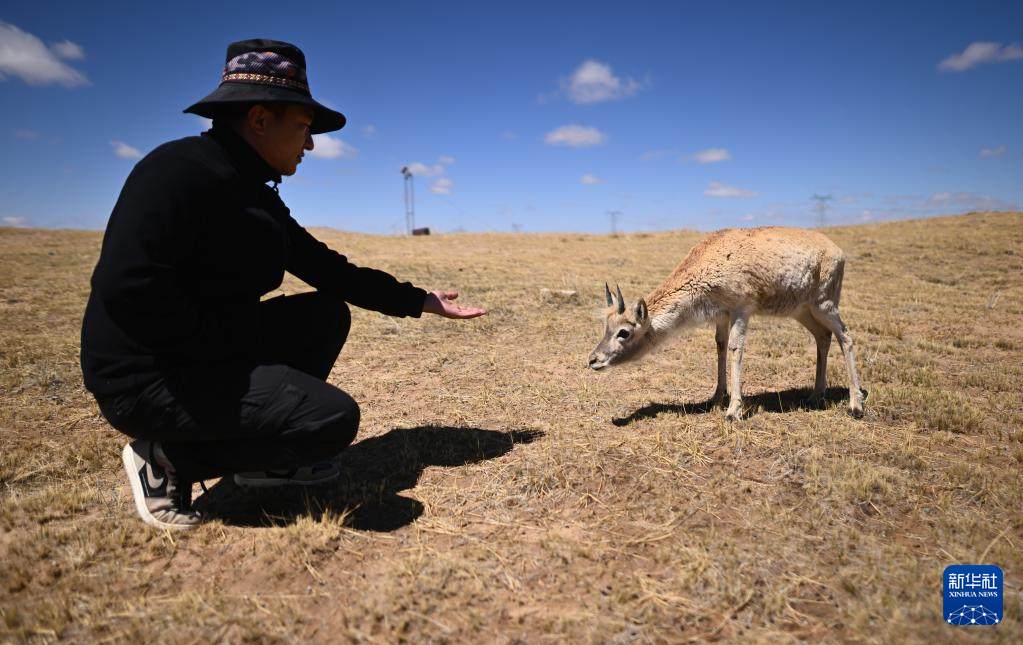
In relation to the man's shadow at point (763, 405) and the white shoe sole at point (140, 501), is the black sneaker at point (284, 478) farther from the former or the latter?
the man's shadow at point (763, 405)

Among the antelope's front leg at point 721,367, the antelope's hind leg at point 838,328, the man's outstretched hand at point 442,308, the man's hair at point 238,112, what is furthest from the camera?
the antelope's front leg at point 721,367

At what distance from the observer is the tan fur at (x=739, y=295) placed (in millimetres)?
5441

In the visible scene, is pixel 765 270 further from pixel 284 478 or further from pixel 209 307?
pixel 209 307

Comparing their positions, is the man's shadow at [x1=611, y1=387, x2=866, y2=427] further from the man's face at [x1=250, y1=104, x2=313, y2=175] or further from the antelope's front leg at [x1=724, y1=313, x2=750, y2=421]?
the man's face at [x1=250, y1=104, x2=313, y2=175]

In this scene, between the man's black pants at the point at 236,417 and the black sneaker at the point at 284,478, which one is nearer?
the man's black pants at the point at 236,417

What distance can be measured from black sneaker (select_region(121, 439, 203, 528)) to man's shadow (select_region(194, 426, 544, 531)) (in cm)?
23

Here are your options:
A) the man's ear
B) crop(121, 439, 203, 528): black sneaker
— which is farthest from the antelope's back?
crop(121, 439, 203, 528): black sneaker

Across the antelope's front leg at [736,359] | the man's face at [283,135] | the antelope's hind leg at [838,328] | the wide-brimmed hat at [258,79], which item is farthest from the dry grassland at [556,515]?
the wide-brimmed hat at [258,79]

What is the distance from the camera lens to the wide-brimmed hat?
310cm

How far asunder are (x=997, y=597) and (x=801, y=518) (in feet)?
3.10

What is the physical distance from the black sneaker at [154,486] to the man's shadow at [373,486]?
0.23 m

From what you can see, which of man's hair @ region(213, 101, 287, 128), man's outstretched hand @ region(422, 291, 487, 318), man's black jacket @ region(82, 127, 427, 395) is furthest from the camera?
man's outstretched hand @ region(422, 291, 487, 318)

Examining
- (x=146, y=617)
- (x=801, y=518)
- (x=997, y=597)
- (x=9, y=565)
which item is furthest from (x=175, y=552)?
(x=997, y=597)

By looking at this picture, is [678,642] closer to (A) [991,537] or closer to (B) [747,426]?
(A) [991,537]
